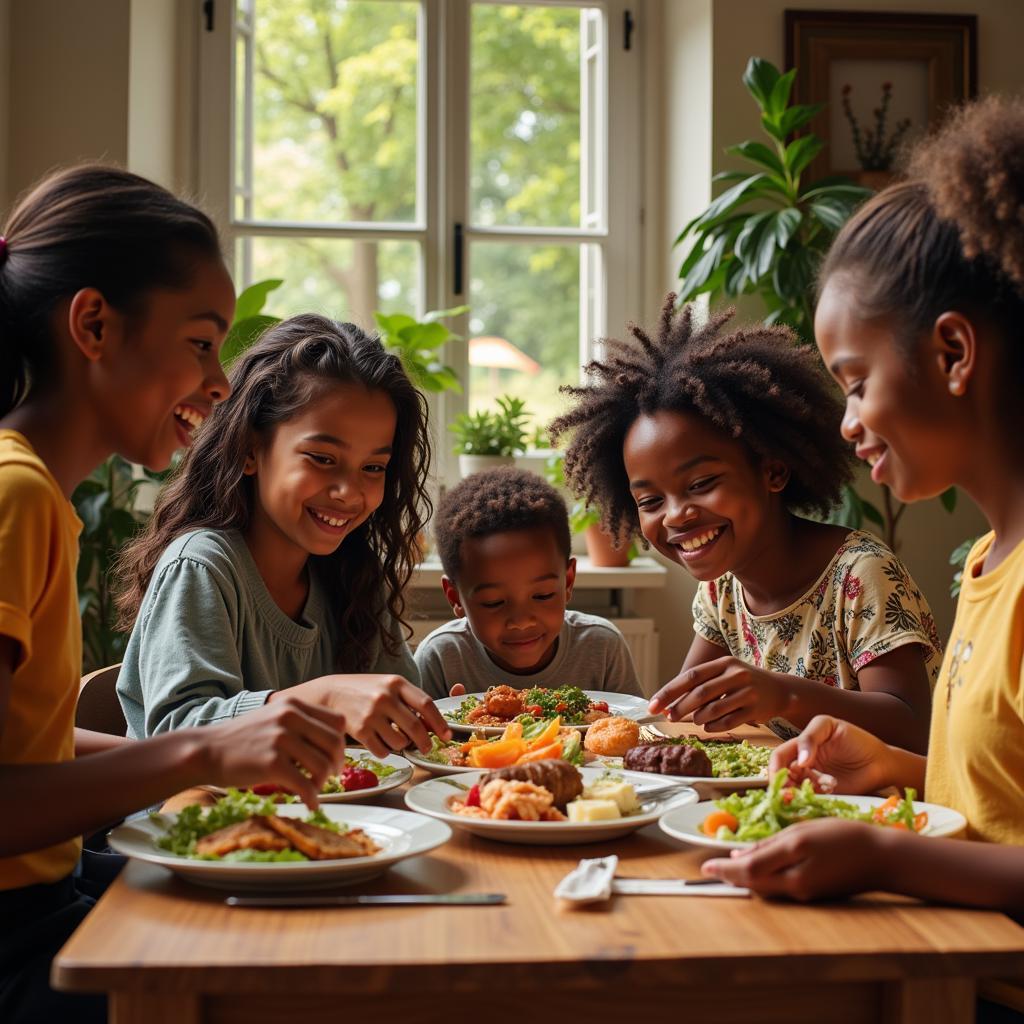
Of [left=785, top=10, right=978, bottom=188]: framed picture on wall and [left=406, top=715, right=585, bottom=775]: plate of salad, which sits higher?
[left=785, top=10, right=978, bottom=188]: framed picture on wall

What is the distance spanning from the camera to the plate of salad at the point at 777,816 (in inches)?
46.4

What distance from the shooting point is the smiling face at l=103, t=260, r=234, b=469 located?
56.7 inches

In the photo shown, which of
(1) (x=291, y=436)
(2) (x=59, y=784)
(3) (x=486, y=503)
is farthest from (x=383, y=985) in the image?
(3) (x=486, y=503)

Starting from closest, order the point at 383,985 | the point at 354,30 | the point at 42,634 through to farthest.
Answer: the point at 383,985 < the point at 42,634 < the point at 354,30

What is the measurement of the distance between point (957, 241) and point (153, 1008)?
1.03 meters

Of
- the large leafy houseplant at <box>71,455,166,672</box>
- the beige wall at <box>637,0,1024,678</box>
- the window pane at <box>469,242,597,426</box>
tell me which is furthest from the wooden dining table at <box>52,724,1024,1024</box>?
the window pane at <box>469,242,597,426</box>

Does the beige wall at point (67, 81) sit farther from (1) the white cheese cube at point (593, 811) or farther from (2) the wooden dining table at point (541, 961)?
(2) the wooden dining table at point (541, 961)

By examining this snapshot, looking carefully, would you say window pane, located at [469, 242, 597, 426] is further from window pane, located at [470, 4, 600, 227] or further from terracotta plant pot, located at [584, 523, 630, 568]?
terracotta plant pot, located at [584, 523, 630, 568]

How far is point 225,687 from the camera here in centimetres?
174

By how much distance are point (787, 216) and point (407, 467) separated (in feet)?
5.50

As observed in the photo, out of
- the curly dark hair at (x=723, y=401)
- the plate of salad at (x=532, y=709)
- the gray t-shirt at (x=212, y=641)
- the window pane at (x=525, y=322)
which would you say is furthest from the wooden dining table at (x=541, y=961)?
the window pane at (x=525, y=322)

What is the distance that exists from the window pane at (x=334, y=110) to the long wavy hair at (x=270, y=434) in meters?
2.20

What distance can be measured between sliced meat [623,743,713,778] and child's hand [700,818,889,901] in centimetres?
44

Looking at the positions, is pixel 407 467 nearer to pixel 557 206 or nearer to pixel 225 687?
pixel 225 687
